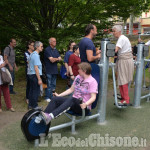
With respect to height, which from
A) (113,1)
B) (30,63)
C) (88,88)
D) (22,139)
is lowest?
(22,139)

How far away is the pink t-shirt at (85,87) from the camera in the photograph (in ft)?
10.7

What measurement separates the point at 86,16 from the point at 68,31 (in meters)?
0.76

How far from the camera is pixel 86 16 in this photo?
6.21 m

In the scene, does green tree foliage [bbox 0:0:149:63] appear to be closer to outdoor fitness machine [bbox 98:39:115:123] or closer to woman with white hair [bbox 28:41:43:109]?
woman with white hair [bbox 28:41:43:109]

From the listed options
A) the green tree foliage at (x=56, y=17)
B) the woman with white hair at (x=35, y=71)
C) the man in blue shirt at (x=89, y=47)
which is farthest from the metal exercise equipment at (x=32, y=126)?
the green tree foliage at (x=56, y=17)

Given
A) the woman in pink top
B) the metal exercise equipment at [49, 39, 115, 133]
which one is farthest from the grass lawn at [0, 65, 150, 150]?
the woman in pink top

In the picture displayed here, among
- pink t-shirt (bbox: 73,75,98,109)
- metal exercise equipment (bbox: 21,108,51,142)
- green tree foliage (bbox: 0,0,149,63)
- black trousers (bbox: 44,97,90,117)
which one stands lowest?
metal exercise equipment (bbox: 21,108,51,142)

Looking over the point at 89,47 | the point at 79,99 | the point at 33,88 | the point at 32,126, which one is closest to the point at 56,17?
the point at 33,88

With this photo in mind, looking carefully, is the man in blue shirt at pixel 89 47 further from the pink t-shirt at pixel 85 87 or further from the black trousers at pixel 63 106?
the black trousers at pixel 63 106

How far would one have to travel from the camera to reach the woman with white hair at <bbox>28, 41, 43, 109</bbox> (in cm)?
449

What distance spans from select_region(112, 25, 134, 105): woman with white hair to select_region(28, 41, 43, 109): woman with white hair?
1.83m

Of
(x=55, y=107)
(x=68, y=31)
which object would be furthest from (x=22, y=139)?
(x=68, y=31)

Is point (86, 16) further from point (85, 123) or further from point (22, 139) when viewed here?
point (22, 139)

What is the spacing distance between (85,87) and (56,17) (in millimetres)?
4486
